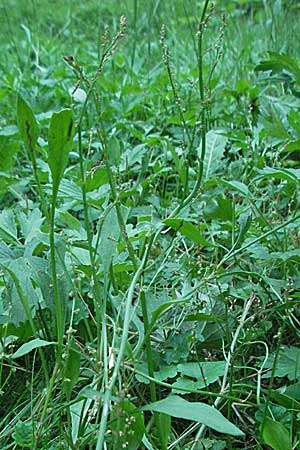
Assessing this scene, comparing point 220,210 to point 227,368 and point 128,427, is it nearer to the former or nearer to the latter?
point 227,368

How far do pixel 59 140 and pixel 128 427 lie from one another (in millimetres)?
335

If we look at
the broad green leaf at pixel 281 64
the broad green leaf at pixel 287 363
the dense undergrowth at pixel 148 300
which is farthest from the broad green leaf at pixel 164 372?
the broad green leaf at pixel 281 64

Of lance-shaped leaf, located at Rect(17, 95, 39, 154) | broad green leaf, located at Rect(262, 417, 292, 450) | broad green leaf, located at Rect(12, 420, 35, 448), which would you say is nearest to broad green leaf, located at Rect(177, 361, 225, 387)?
→ broad green leaf, located at Rect(262, 417, 292, 450)

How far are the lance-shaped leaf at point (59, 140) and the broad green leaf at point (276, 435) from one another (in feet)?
A: 1.25

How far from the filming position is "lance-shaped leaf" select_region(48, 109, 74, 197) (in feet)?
2.40

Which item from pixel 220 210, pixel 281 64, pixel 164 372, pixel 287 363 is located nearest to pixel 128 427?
pixel 164 372

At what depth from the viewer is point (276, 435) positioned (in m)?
0.79

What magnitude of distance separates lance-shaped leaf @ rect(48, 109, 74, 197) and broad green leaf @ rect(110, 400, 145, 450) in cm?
27

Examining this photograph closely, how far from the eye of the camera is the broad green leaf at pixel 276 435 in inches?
31.0

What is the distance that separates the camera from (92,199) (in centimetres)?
121

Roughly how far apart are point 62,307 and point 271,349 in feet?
1.14

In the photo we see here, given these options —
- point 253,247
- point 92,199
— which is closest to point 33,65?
point 92,199

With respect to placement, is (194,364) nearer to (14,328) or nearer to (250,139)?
(14,328)

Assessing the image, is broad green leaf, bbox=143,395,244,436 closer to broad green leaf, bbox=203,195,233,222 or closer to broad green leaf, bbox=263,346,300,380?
broad green leaf, bbox=263,346,300,380
